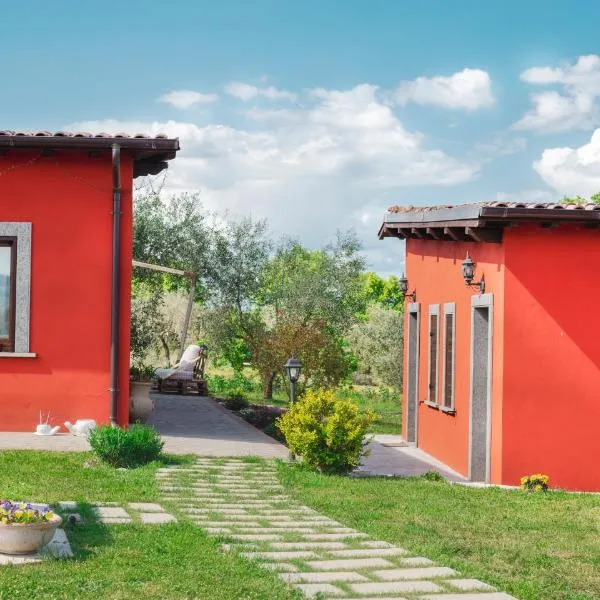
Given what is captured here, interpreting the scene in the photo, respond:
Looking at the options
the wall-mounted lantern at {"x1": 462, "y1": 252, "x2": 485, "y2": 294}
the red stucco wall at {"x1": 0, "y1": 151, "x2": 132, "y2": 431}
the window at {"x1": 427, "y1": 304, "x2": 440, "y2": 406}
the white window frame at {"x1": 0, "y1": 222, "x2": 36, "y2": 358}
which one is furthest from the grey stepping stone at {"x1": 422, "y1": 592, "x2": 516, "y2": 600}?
the window at {"x1": 427, "y1": 304, "x2": 440, "y2": 406}

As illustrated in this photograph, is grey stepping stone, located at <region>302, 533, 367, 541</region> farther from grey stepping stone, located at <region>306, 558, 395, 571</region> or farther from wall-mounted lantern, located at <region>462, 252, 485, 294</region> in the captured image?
wall-mounted lantern, located at <region>462, 252, 485, 294</region>

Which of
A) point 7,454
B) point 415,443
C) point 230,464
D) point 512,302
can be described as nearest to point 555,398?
point 512,302

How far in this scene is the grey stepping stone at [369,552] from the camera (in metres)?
6.88

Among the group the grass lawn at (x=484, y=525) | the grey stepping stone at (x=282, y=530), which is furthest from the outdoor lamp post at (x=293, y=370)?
the grey stepping stone at (x=282, y=530)

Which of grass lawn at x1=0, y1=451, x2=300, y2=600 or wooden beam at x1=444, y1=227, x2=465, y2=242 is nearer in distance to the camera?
grass lawn at x1=0, y1=451, x2=300, y2=600

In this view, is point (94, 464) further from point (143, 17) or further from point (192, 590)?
point (143, 17)

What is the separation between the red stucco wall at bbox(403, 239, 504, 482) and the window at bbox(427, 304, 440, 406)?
0.45 feet

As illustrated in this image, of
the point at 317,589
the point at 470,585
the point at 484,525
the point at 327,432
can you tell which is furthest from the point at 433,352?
the point at 317,589

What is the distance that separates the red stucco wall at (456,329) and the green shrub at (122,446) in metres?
3.95

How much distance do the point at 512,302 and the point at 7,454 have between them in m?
5.79

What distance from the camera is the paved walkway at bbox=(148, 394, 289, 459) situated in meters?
12.0

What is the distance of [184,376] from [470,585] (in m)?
17.3

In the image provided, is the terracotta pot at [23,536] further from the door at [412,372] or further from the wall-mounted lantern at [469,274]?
the door at [412,372]

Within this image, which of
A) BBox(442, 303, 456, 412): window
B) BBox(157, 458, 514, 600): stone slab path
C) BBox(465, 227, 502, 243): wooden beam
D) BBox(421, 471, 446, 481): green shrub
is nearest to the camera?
BBox(157, 458, 514, 600): stone slab path
